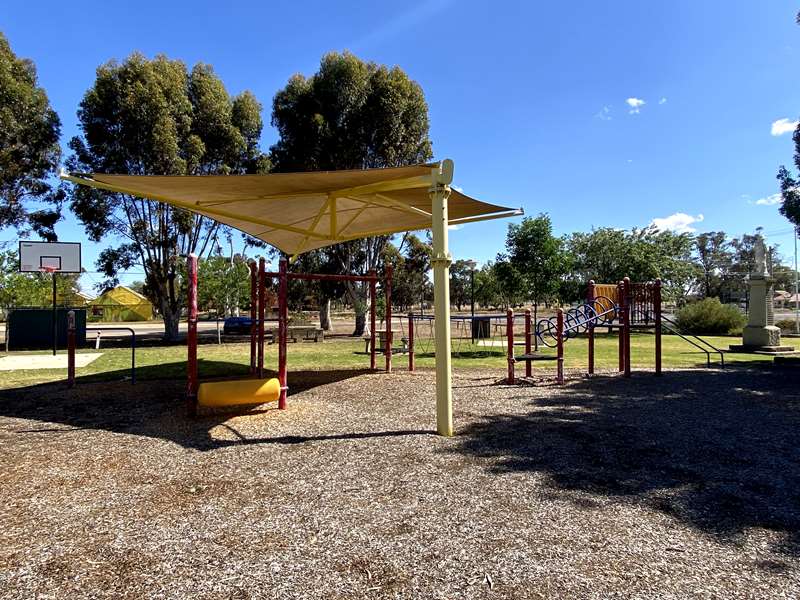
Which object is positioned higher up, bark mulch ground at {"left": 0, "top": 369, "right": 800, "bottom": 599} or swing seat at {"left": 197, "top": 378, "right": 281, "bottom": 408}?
swing seat at {"left": 197, "top": 378, "right": 281, "bottom": 408}

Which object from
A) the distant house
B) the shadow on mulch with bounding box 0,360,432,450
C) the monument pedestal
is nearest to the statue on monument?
the monument pedestal

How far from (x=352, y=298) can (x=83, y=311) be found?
11.4m

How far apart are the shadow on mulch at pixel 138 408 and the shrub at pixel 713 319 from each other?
21045 millimetres

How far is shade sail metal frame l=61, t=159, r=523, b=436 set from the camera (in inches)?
216

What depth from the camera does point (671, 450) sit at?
492 centimetres

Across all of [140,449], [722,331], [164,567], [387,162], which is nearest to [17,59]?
[387,162]

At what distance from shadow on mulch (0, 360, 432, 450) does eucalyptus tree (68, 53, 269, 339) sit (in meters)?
10.5

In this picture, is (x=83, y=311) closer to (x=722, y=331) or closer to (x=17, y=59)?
(x=17, y=59)

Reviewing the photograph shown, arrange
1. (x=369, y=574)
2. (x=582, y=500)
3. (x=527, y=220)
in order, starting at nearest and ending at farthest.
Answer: (x=369, y=574) < (x=582, y=500) < (x=527, y=220)

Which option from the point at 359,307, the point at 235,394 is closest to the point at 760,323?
the point at 359,307

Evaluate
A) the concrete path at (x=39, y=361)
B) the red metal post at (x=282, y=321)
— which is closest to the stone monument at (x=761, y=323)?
the red metal post at (x=282, y=321)

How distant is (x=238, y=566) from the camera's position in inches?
106

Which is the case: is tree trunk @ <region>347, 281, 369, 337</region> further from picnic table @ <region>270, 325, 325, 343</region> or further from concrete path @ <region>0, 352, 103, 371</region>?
concrete path @ <region>0, 352, 103, 371</region>

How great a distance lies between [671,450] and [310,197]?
6.10 m
